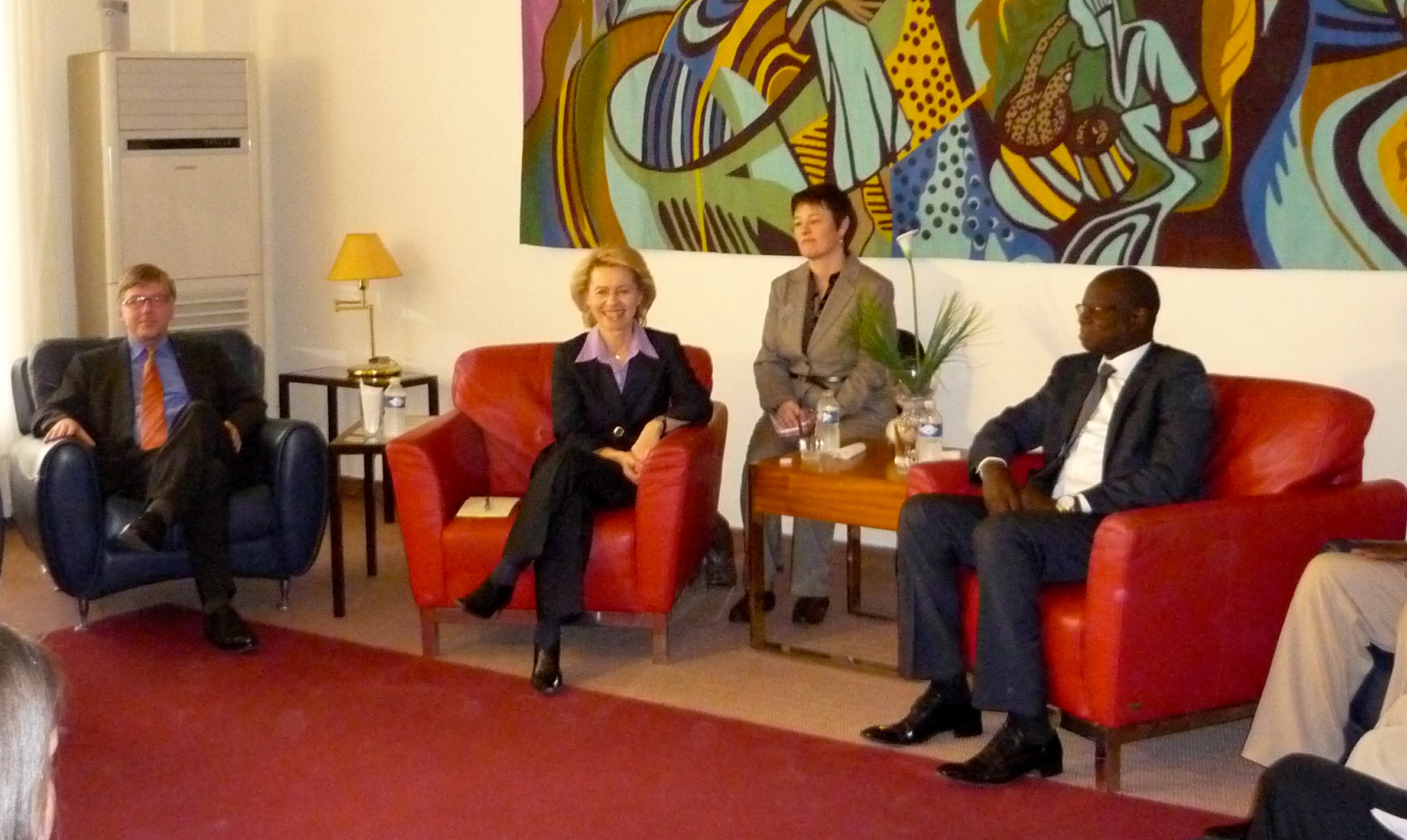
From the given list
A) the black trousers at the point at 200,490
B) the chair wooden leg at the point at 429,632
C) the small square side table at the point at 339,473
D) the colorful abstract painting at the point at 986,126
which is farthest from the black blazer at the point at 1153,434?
the black trousers at the point at 200,490

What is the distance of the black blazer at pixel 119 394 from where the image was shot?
196 inches

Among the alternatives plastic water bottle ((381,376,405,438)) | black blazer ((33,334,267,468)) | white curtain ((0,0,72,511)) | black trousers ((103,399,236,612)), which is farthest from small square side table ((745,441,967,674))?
white curtain ((0,0,72,511))

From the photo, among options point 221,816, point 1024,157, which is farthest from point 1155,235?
point 221,816

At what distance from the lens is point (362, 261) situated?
6.33 meters

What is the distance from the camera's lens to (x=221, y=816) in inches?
138

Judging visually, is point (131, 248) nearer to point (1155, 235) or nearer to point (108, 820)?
point (108, 820)

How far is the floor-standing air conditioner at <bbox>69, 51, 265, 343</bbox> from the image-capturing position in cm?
617

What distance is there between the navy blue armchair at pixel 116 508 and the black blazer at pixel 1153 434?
2.16 m

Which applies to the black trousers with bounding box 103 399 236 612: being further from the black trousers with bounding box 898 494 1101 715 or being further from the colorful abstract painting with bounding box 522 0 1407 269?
the black trousers with bounding box 898 494 1101 715

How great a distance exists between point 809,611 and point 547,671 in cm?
97

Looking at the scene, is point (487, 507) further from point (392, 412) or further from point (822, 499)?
point (822, 499)

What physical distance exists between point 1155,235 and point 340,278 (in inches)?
123

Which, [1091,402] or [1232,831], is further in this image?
[1091,402]

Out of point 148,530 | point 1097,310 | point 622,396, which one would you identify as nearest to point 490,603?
point 622,396
